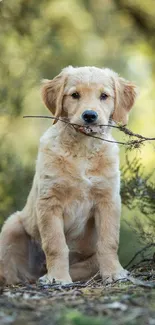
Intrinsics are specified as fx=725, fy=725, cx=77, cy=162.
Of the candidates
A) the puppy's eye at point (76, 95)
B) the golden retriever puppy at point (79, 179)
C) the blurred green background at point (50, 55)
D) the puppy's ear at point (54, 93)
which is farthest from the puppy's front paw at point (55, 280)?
the blurred green background at point (50, 55)

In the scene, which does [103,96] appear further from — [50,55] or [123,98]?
[50,55]

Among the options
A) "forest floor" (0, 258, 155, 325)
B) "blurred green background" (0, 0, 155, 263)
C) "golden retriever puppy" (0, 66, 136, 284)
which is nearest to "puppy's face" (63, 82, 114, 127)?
"golden retriever puppy" (0, 66, 136, 284)

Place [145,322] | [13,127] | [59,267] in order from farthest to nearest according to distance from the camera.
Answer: [13,127], [59,267], [145,322]

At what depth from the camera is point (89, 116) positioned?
5.39 m

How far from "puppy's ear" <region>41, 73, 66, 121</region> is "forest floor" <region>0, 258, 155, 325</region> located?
1841 mm

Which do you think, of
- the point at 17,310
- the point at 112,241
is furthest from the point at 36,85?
the point at 17,310

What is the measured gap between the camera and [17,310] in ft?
11.7

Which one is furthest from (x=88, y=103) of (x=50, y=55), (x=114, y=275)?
(x=50, y=55)

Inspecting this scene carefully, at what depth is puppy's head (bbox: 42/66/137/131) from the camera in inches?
217

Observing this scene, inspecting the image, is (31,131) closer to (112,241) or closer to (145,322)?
(112,241)

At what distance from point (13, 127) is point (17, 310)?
6.90m

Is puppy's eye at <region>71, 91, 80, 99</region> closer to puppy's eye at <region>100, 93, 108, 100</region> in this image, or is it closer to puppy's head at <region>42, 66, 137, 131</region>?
puppy's head at <region>42, 66, 137, 131</region>

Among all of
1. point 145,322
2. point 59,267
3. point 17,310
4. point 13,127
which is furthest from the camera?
point 13,127

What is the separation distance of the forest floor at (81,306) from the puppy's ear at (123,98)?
1.83 meters
